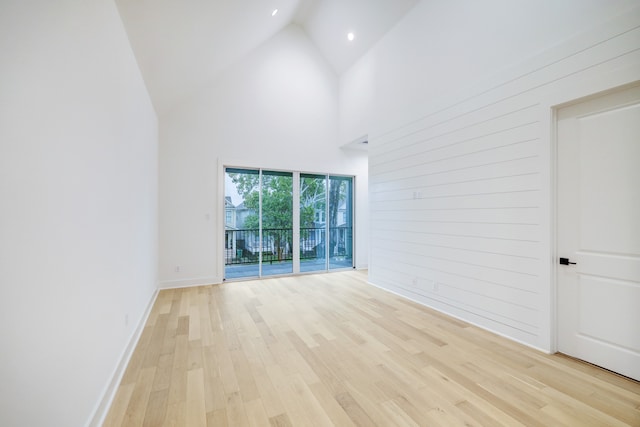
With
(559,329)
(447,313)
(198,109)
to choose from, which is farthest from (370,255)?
(198,109)

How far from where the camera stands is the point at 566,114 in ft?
8.23

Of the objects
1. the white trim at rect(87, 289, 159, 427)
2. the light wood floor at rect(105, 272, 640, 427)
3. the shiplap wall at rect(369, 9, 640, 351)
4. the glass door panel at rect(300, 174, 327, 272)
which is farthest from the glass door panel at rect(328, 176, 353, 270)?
the white trim at rect(87, 289, 159, 427)

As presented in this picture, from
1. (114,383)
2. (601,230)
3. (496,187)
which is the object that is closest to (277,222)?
(114,383)

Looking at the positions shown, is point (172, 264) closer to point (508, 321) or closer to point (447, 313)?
point (447, 313)

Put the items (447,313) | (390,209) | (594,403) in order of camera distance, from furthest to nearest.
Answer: (390,209) < (447,313) < (594,403)

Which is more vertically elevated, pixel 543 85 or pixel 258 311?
pixel 543 85

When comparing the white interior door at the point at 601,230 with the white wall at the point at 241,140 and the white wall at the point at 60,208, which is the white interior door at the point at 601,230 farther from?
the white wall at the point at 241,140

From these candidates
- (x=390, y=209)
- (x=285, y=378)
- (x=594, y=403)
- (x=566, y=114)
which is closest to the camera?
(x=594, y=403)

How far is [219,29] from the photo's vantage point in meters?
3.39

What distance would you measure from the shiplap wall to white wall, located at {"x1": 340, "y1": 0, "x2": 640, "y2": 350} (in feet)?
0.04

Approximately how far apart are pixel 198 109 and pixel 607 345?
249 inches

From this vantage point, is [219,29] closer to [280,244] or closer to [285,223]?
[285,223]

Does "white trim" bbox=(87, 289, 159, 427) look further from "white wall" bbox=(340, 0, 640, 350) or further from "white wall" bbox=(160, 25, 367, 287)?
"white wall" bbox=(340, 0, 640, 350)

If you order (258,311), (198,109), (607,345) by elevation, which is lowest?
(258,311)
